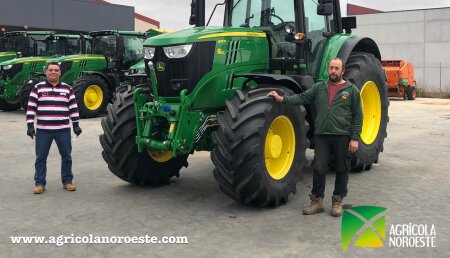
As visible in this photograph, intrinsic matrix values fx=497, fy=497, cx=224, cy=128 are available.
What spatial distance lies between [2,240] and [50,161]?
3.72 metres

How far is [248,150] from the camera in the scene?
15.8 ft

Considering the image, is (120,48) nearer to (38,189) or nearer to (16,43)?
(16,43)

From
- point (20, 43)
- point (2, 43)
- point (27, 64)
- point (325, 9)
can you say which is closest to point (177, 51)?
point (325, 9)

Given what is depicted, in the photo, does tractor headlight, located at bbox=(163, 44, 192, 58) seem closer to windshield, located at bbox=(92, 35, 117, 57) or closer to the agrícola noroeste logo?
the agrícola noroeste logo

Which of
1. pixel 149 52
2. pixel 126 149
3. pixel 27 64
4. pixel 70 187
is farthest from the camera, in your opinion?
pixel 27 64

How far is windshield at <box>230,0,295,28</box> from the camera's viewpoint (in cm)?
630

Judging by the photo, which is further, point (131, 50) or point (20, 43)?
point (20, 43)

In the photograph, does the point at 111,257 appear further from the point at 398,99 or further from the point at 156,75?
the point at 398,99

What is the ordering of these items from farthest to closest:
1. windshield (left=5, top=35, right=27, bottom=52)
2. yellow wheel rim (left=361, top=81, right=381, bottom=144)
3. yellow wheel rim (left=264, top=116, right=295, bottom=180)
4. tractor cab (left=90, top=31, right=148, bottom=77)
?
windshield (left=5, top=35, right=27, bottom=52) → tractor cab (left=90, top=31, right=148, bottom=77) → yellow wheel rim (left=361, top=81, right=381, bottom=144) → yellow wheel rim (left=264, top=116, right=295, bottom=180)

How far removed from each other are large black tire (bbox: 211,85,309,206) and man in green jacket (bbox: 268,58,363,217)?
0.74ft

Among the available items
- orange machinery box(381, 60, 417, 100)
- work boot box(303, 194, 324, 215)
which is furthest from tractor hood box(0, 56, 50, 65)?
orange machinery box(381, 60, 417, 100)

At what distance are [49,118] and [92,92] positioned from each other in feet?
29.1

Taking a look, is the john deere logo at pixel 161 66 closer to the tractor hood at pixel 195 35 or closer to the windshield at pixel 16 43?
the tractor hood at pixel 195 35

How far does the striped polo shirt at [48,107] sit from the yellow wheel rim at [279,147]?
2.52 meters
